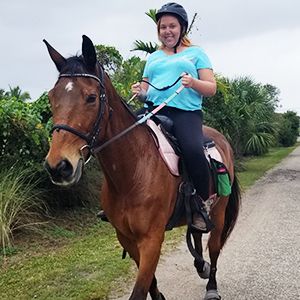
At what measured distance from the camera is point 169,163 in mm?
3799

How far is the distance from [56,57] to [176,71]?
1.25 meters

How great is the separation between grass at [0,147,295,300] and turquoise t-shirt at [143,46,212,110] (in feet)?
7.67

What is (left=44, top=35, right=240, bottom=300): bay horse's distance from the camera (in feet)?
9.30

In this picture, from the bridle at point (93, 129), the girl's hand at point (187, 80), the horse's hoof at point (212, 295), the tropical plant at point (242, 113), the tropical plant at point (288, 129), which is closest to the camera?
the bridle at point (93, 129)

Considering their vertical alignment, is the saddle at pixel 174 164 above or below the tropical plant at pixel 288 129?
above

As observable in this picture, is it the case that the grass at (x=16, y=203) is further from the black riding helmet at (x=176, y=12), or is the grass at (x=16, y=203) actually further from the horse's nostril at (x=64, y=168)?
the horse's nostril at (x=64, y=168)

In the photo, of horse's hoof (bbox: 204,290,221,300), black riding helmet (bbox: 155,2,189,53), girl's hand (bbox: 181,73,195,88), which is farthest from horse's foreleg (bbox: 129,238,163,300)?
black riding helmet (bbox: 155,2,189,53)

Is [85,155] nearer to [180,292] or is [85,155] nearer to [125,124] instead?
[125,124]

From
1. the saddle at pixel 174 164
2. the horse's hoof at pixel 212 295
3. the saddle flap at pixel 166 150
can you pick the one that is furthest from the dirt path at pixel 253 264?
the saddle flap at pixel 166 150

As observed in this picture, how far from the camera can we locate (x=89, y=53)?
120 inches

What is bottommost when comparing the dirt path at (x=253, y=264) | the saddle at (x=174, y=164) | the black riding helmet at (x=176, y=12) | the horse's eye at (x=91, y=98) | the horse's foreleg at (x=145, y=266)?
the dirt path at (x=253, y=264)

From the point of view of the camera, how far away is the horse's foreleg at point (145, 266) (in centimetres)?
336

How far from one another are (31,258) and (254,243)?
3525mm

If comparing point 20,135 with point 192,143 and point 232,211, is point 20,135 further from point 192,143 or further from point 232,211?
point 192,143
